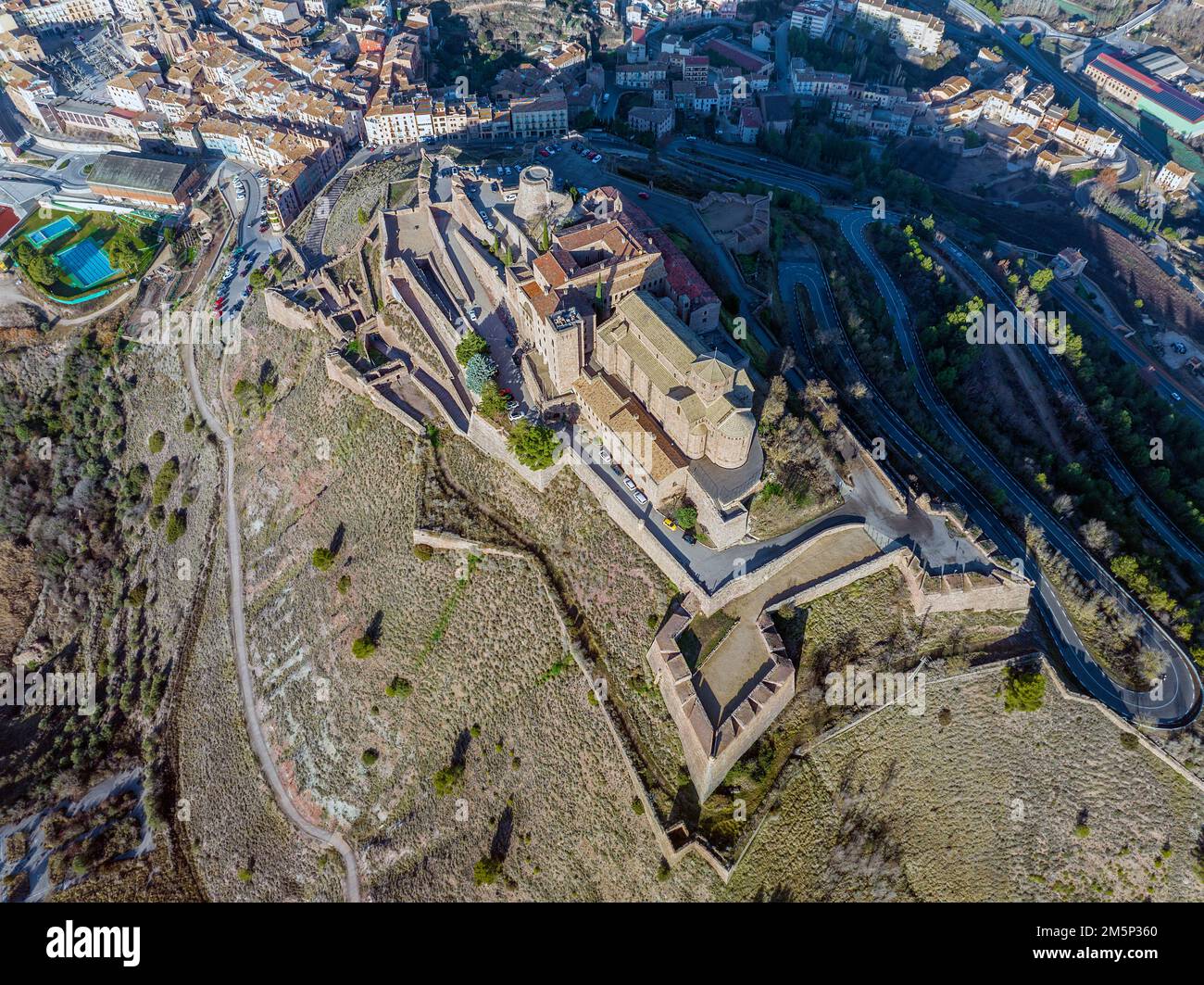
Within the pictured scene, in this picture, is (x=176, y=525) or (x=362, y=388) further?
(x=176, y=525)

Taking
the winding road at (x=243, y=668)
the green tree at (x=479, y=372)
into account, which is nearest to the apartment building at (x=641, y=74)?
the winding road at (x=243, y=668)

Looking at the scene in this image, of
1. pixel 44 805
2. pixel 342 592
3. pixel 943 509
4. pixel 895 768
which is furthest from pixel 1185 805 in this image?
pixel 44 805

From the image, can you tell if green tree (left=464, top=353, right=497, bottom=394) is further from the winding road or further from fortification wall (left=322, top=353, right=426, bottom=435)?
the winding road

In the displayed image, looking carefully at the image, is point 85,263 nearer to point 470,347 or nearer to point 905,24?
point 470,347

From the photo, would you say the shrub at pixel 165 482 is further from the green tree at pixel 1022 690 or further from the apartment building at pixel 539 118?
the green tree at pixel 1022 690

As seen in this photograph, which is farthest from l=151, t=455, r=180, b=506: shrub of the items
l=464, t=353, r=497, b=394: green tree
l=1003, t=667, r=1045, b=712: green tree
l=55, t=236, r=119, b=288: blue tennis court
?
l=1003, t=667, r=1045, b=712: green tree

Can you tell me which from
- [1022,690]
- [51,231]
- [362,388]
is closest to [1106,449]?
[1022,690]
